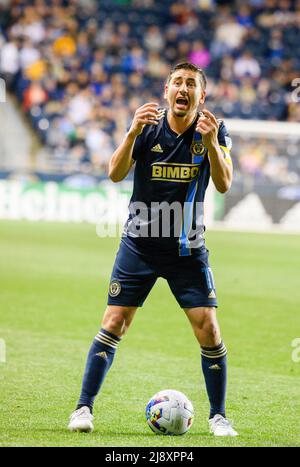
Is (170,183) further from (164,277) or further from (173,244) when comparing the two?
(164,277)

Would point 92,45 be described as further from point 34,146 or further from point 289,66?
point 289,66

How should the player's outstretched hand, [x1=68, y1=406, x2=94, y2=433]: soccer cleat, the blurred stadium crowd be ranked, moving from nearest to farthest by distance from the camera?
the player's outstretched hand → [x1=68, y1=406, x2=94, y2=433]: soccer cleat → the blurred stadium crowd

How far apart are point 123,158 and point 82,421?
155cm

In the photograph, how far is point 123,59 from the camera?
26.0 meters

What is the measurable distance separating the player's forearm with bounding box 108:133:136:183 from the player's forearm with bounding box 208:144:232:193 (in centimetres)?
46

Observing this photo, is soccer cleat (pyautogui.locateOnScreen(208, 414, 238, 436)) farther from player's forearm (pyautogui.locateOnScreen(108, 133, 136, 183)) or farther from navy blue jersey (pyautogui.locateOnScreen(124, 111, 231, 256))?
player's forearm (pyautogui.locateOnScreen(108, 133, 136, 183))

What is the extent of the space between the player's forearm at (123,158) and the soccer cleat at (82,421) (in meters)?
1.41

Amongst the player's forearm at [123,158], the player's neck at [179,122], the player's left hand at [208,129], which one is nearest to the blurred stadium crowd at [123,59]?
the player's neck at [179,122]

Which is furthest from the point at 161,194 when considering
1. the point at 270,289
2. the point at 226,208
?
the point at 226,208

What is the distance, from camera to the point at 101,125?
23891 millimetres

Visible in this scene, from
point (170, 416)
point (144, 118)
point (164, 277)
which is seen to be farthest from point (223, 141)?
point (170, 416)

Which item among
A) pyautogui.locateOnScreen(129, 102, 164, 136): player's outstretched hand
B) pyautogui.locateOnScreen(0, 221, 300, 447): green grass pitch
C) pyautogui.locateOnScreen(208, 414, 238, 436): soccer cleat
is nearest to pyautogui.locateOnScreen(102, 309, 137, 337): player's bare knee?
pyautogui.locateOnScreen(0, 221, 300, 447): green grass pitch

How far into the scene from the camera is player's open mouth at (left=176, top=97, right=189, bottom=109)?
18.5 feet

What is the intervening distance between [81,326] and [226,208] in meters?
12.4
